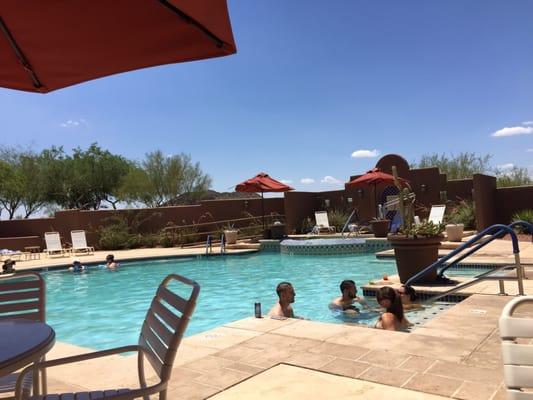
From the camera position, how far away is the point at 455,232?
11977 mm

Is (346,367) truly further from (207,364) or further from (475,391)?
(207,364)

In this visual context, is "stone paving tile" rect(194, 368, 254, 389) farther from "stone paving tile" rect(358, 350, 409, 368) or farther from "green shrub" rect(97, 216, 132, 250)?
"green shrub" rect(97, 216, 132, 250)

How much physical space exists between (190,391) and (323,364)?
0.96 metres

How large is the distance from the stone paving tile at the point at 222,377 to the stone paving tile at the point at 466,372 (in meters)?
1.27

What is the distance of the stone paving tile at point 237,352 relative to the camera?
337 cm

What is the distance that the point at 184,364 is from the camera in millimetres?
3270

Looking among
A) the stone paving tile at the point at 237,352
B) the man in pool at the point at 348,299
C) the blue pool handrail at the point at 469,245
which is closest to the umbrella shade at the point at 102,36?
the stone paving tile at the point at 237,352

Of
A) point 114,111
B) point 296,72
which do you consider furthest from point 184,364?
point 114,111

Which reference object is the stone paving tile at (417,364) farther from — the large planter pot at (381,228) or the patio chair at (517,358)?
the large planter pot at (381,228)

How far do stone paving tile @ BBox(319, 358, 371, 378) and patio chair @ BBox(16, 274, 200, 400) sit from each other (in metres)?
1.47

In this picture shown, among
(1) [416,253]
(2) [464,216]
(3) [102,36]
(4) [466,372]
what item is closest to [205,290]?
(1) [416,253]

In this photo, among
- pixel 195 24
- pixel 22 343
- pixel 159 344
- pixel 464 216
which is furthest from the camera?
pixel 464 216

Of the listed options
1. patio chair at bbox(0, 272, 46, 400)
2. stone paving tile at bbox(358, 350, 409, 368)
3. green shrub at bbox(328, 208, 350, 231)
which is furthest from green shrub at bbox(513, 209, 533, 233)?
patio chair at bbox(0, 272, 46, 400)

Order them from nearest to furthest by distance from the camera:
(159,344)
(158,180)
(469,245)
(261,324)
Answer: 1. (159,344)
2. (261,324)
3. (469,245)
4. (158,180)
